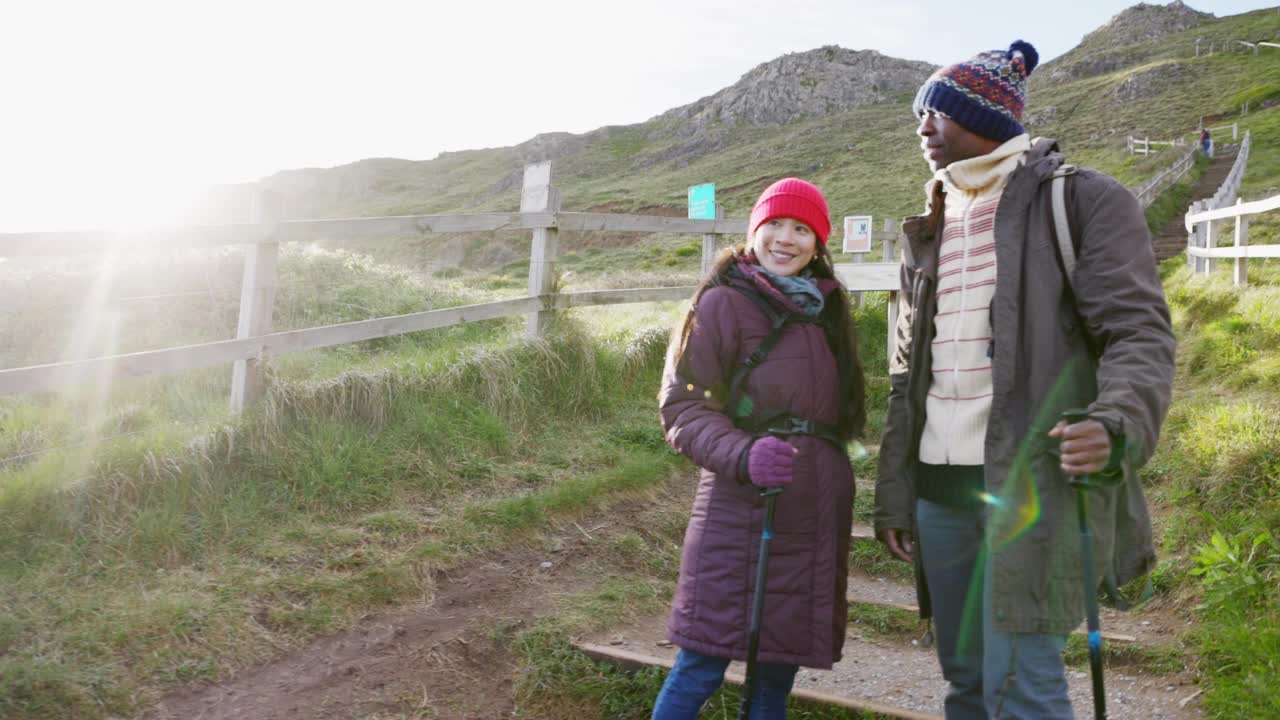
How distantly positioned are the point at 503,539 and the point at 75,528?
74.0 inches

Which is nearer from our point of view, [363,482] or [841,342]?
[841,342]

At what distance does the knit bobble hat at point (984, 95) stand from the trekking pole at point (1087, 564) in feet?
2.34

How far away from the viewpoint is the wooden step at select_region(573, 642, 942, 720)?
120 inches

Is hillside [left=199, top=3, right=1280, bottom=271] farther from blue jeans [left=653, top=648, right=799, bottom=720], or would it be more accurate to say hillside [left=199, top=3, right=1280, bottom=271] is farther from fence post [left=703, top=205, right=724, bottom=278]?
blue jeans [left=653, top=648, right=799, bottom=720]

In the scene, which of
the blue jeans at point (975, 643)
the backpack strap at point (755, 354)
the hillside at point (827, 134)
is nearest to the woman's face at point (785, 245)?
the backpack strap at point (755, 354)

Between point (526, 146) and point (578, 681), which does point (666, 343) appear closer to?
point (578, 681)

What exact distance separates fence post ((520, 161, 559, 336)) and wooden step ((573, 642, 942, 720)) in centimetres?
327

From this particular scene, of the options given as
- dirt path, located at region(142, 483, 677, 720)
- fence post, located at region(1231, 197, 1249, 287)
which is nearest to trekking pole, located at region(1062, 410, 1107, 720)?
dirt path, located at region(142, 483, 677, 720)

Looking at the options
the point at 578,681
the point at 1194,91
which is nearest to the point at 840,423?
the point at 578,681

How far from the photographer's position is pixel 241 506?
425 cm

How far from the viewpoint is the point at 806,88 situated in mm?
96312

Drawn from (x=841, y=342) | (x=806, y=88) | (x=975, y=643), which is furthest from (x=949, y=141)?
(x=806, y=88)

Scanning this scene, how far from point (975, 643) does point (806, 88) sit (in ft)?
328

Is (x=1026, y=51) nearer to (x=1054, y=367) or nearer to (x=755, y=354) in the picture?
(x=1054, y=367)
